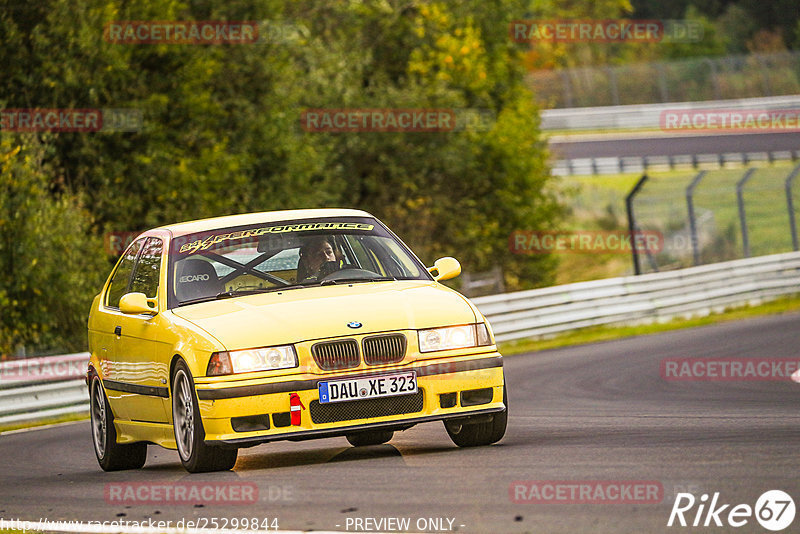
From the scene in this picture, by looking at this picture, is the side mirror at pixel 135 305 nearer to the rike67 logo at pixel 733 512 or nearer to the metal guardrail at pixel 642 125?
the rike67 logo at pixel 733 512

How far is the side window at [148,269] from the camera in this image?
9250 mm

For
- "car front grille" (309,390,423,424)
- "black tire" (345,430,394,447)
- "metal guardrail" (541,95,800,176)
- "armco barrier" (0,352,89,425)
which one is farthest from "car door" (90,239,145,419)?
"metal guardrail" (541,95,800,176)

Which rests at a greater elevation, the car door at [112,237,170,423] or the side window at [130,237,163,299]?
the side window at [130,237,163,299]

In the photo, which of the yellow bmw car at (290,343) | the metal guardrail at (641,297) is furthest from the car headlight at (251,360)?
the metal guardrail at (641,297)

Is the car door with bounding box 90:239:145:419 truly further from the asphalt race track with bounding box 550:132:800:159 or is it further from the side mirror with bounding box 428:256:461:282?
the asphalt race track with bounding box 550:132:800:159

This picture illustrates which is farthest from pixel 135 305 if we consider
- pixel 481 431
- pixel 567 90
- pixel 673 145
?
pixel 567 90

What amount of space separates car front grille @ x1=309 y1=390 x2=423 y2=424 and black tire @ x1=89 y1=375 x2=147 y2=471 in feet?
7.28

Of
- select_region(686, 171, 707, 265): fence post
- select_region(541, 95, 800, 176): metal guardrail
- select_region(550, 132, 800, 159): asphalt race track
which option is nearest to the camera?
select_region(686, 171, 707, 265): fence post

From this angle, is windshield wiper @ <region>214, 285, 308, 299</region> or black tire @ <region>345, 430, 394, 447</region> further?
black tire @ <region>345, 430, 394, 447</region>

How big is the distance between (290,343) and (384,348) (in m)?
0.54

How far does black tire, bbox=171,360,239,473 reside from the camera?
8094 millimetres

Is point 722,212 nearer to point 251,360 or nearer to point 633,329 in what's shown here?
point 633,329

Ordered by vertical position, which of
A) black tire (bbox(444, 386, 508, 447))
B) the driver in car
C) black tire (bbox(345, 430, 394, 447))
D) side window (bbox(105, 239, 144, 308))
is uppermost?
the driver in car

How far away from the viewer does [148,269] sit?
31.1ft
